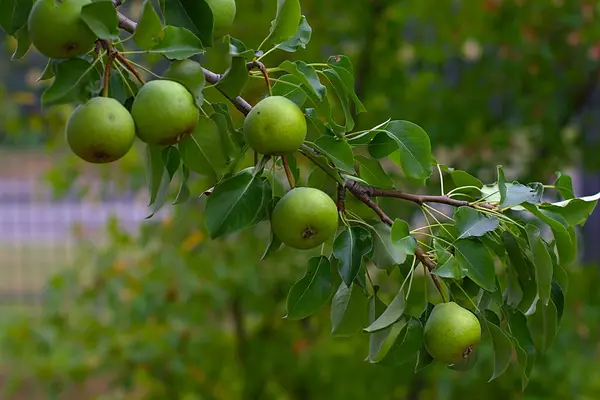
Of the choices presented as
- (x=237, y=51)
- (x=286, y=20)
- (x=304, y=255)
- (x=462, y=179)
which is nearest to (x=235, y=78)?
(x=237, y=51)

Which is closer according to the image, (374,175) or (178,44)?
(178,44)

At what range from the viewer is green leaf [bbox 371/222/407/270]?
79cm

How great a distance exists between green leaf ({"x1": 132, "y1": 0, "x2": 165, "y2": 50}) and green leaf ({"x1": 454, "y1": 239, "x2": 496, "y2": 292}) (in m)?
0.36

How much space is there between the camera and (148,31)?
2.28 feet

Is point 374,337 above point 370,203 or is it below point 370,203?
below

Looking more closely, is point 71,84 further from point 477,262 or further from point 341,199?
point 477,262

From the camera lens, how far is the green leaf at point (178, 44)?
69cm

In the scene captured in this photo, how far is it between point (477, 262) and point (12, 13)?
51 cm

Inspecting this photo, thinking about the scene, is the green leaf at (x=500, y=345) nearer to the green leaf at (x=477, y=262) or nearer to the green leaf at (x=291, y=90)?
the green leaf at (x=477, y=262)

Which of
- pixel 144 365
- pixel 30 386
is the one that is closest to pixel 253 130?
pixel 144 365

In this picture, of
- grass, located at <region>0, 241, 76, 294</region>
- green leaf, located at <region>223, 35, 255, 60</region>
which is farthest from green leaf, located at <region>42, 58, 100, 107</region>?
grass, located at <region>0, 241, 76, 294</region>

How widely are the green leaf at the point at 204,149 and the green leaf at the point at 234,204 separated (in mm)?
21

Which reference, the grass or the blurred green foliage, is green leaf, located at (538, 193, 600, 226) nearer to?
the blurred green foliage

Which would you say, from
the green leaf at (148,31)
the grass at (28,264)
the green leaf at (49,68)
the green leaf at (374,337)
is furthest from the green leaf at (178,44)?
the grass at (28,264)
